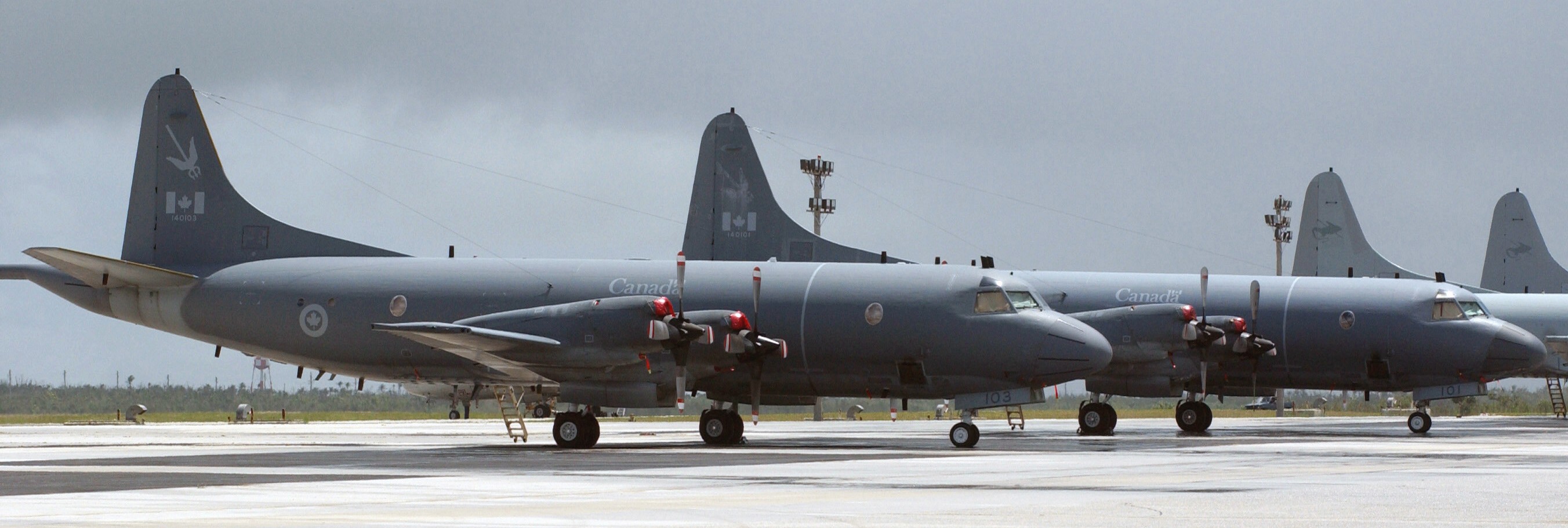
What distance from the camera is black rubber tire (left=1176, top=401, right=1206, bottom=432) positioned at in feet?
131

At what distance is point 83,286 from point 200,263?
2.37m

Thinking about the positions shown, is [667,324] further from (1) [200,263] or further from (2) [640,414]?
(2) [640,414]

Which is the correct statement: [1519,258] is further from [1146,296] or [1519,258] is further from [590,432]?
[590,432]

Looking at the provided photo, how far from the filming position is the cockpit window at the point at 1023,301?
31188 mm

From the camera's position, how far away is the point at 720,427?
106ft

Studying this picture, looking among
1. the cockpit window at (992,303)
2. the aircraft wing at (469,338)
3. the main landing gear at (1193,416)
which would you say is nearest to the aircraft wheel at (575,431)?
the aircraft wing at (469,338)

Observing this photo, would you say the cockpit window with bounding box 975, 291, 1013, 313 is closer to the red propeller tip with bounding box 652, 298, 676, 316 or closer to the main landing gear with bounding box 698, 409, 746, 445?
the main landing gear with bounding box 698, 409, 746, 445

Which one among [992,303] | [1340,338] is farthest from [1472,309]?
[992,303]

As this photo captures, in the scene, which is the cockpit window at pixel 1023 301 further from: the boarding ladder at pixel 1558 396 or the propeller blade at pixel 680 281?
the boarding ladder at pixel 1558 396

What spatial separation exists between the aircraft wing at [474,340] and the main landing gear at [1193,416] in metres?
16.9

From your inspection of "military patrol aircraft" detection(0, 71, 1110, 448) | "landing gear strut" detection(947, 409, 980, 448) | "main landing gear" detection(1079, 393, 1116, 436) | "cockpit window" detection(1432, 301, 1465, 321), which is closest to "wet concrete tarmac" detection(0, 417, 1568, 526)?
"landing gear strut" detection(947, 409, 980, 448)

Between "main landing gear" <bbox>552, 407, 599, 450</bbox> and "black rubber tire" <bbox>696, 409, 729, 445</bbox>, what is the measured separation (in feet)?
8.61

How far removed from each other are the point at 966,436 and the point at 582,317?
23.3 ft

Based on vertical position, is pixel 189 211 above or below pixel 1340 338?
above
